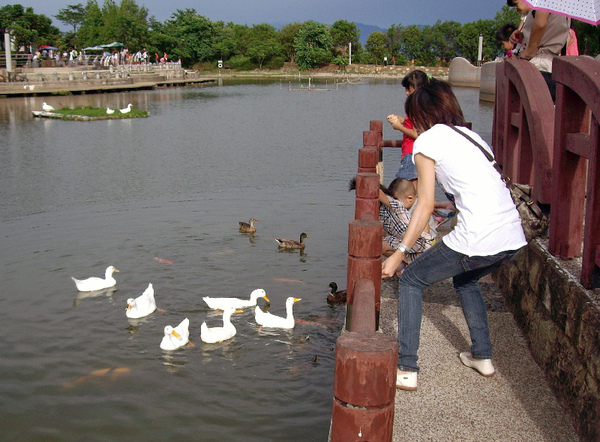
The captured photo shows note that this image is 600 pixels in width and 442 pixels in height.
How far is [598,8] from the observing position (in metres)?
4.83

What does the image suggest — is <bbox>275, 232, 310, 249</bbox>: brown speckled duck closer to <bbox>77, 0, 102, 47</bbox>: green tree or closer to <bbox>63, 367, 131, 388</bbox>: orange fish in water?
<bbox>63, 367, 131, 388</bbox>: orange fish in water

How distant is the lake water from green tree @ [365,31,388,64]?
9019cm

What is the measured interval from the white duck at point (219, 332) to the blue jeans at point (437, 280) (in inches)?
139

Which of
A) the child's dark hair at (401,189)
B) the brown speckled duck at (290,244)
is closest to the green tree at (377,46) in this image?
the brown speckled duck at (290,244)

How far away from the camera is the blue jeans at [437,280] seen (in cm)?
371

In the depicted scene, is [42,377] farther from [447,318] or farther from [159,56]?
[159,56]

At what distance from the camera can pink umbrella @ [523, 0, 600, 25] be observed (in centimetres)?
478

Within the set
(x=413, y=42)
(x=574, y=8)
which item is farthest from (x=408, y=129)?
(x=413, y=42)

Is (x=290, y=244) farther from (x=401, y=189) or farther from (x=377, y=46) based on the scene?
A: (x=377, y=46)

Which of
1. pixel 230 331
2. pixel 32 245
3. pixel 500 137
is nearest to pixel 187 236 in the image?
pixel 32 245

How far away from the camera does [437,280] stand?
3.79 m

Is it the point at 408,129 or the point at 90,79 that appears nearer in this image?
the point at 408,129

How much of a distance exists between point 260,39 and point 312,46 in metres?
10.6

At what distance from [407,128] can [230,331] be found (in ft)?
10.1
